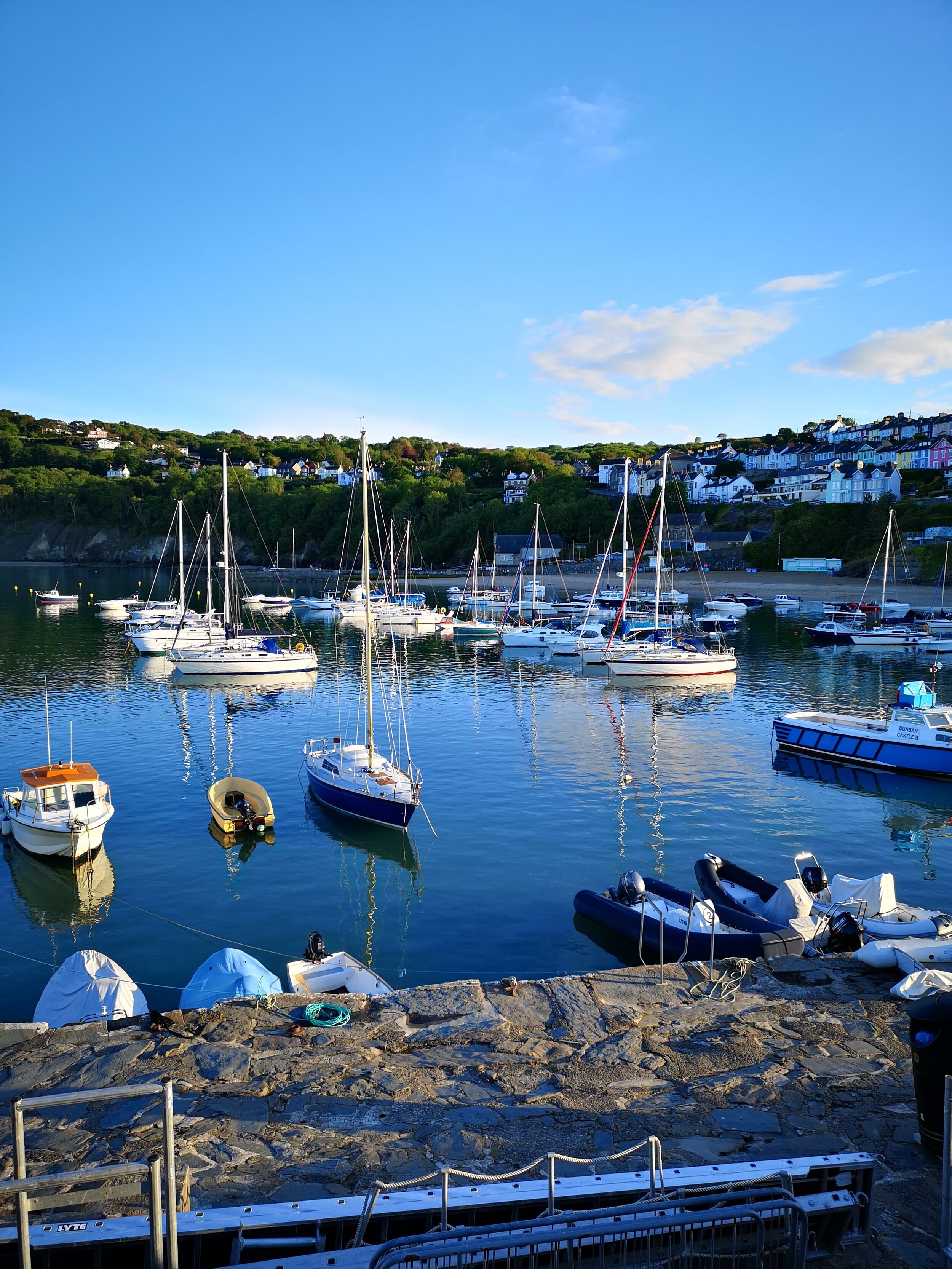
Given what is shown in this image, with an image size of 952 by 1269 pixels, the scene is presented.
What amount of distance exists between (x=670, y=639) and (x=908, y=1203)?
46.0m

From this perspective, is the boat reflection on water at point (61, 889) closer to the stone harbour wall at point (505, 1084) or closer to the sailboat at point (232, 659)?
the stone harbour wall at point (505, 1084)

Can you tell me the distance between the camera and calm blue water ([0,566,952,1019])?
54.6 ft

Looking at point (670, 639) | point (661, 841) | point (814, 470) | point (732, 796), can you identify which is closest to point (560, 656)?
point (670, 639)

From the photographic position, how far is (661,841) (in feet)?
72.0

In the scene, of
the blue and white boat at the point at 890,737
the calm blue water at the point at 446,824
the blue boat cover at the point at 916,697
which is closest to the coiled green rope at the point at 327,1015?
the calm blue water at the point at 446,824

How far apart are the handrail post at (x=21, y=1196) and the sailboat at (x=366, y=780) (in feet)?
52.7

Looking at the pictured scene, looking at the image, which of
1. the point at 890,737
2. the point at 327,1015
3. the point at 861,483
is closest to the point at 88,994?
the point at 327,1015

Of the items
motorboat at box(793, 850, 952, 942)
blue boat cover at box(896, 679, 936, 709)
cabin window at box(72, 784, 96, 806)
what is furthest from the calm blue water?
blue boat cover at box(896, 679, 936, 709)

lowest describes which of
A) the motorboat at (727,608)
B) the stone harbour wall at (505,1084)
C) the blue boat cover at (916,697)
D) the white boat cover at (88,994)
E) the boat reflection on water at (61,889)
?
the boat reflection on water at (61,889)

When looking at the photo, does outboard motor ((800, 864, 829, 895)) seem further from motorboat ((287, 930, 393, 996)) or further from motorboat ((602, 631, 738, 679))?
motorboat ((602, 631, 738, 679))

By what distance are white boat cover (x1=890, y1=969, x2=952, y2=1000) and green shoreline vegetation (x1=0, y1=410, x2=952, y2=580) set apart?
3552 inches

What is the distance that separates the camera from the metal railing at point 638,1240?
4992mm

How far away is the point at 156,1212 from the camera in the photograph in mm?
4906

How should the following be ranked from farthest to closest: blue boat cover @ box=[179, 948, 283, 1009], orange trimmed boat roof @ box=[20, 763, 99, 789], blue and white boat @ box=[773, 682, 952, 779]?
blue and white boat @ box=[773, 682, 952, 779] < orange trimmed boat roof @ box=[20, 763, 99, 789] < blue boat cover @ box=[179, 948, 283, 1009]
